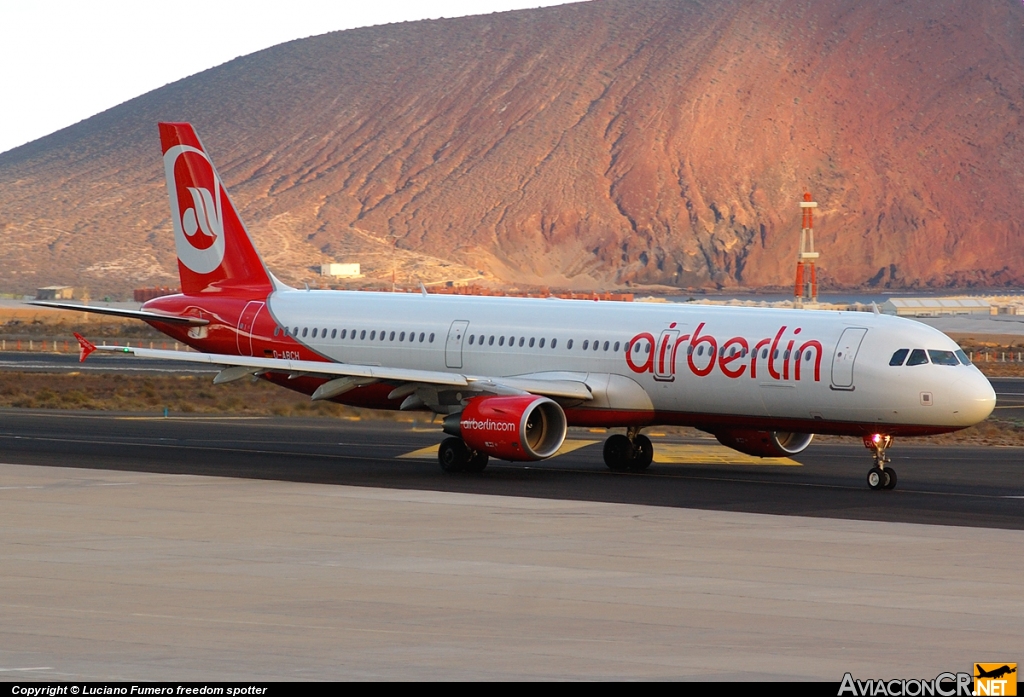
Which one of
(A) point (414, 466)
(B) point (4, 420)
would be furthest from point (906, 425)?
(B) point (4, 420)

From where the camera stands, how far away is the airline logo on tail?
131 ft

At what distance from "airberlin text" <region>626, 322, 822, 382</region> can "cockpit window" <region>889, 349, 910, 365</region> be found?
1392 millimetres

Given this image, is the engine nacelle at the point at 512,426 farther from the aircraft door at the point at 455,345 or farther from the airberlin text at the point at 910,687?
the airberlin text at the point at 910,687

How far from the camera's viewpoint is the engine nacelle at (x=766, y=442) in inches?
1312

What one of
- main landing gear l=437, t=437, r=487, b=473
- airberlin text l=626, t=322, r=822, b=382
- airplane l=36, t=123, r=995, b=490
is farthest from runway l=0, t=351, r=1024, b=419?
main landing gear l=437, t=437, r=487, b=473

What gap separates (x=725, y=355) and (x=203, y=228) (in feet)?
48.6

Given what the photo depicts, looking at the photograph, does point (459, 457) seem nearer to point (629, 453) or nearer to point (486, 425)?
point (486, 425)

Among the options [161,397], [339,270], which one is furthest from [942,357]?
[339,270]

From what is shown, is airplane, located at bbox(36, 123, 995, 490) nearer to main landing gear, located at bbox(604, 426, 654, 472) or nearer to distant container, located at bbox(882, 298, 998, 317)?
main landing gear, located at bbox(604, 426, 654, 472)

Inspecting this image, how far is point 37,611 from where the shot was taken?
1614 centimetres

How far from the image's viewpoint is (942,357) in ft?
99.8

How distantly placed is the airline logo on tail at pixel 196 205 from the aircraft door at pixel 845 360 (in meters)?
16.5

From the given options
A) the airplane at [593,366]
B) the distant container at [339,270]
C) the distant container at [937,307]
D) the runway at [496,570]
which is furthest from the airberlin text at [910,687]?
the distant container at [339,270]

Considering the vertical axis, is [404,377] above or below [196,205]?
below
